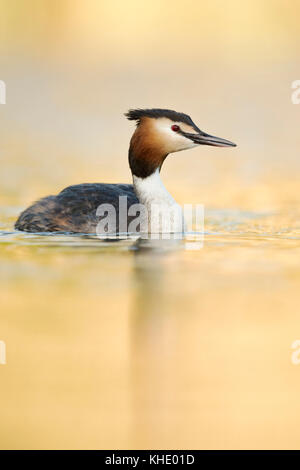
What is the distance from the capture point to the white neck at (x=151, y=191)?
771 cm

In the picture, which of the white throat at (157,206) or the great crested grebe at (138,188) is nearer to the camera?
the great crested grebe at (138,188)

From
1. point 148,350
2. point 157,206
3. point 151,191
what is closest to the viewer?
point 148,350

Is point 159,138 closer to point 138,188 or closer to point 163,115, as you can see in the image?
point 163,115

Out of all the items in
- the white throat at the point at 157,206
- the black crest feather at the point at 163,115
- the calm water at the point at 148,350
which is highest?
the black crest feather at the point at 163,115

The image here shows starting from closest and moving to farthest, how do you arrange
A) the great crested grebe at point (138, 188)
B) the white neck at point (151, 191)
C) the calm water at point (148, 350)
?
the calm water at point (148, 350), the great crested grebe at point (138, 188), the white neck at point (151, 191)

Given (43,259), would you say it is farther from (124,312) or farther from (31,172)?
(31,172)

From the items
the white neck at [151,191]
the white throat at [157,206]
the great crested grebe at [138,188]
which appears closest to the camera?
the great crested grebe at [138,188]

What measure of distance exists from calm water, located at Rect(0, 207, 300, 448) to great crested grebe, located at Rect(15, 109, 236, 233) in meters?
1.26

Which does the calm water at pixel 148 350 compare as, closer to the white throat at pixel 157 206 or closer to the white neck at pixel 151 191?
the white throat at pixel 157 206

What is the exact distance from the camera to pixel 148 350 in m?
3.69

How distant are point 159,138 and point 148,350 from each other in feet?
14.0

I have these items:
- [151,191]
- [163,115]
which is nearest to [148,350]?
[151,191]

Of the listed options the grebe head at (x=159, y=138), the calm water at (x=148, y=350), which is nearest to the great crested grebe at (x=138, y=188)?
the grebe head at (x=159, y=138)

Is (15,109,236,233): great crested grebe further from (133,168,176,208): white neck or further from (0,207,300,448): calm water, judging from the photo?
(0,207,300,448): calm water
